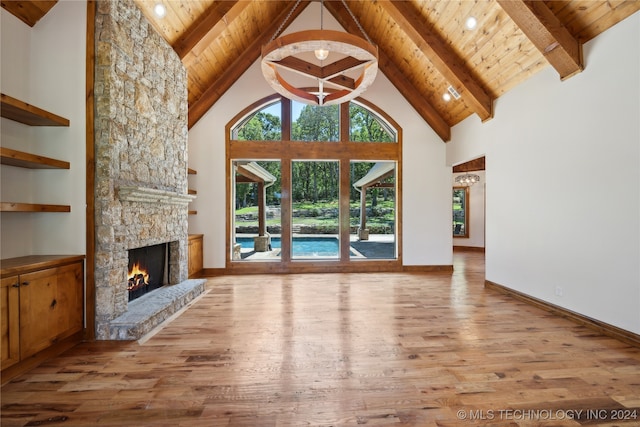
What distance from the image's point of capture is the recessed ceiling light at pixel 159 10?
387 cm

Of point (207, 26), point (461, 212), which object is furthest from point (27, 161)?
point (461, 212)

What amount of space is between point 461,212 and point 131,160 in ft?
34.3

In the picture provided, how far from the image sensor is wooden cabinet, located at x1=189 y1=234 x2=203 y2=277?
573cm

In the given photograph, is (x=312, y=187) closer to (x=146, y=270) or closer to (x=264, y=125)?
(x=264, y=125)

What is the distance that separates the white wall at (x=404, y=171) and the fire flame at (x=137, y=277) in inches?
91.0

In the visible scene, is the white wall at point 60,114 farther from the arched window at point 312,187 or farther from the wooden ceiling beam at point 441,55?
the wooden ceiling beam at point 441,55

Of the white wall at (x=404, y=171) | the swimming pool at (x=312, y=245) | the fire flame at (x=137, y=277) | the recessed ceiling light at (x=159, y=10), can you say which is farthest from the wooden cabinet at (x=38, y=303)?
the swimming pool at (x=312, y=245)

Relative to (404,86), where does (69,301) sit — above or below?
below

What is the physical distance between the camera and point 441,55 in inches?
194

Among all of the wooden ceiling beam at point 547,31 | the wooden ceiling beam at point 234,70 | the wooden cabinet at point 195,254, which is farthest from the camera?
the wooden ceiling beam at point 234,70

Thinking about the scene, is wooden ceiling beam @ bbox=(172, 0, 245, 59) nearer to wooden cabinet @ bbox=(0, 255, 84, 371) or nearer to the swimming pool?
wooden cabinet @ bbox=(0, 255, 84, 371)

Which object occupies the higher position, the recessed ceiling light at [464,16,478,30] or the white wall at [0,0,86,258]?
the recessed ceiling light at [464,16,478,30]

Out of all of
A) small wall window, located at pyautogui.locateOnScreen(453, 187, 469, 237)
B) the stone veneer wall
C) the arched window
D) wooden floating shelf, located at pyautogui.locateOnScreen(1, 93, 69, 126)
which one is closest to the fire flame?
the stone veneer wall

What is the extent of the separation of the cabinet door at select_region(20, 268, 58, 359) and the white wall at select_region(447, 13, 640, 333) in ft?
18.7
